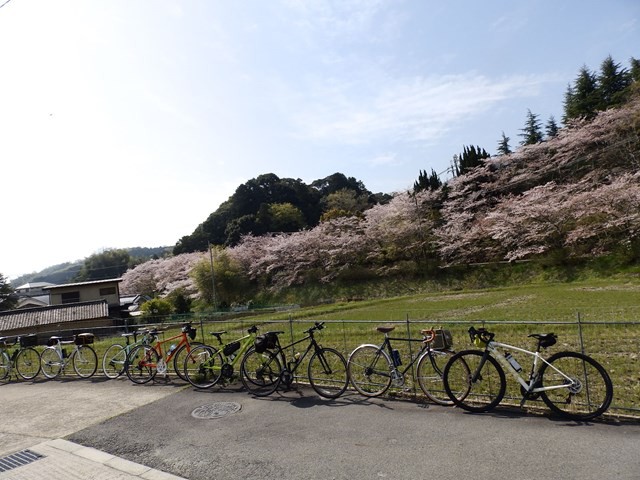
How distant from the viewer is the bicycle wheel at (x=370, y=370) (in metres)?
5.66

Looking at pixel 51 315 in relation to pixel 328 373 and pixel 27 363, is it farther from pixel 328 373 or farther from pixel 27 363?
pixel 328 373

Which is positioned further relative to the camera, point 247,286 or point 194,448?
point 247,286

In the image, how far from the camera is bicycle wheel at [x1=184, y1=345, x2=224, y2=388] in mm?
6969

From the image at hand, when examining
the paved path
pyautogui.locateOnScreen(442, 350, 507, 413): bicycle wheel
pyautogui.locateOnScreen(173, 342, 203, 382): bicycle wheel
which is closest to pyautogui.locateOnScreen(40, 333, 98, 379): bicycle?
pyautogui.locateOnScreen(173, 342, 203, 382): bicycle wheel

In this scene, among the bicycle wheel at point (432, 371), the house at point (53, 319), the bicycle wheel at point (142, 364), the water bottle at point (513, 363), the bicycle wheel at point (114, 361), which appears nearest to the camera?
the water bottle at point (513, 363)

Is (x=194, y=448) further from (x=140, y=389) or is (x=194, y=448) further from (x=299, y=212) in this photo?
(x=299, y=212)

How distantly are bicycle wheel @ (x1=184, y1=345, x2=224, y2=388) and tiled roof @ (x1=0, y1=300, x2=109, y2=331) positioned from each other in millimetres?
26230

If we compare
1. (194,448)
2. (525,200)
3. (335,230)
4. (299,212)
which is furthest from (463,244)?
(194,448)

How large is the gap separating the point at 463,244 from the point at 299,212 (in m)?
23.7

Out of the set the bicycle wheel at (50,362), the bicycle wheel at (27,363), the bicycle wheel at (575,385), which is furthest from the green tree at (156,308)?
the bicycle wheel at (575,385)

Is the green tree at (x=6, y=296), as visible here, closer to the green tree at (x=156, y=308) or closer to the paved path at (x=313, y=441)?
the green tree at (x=156, y=308)

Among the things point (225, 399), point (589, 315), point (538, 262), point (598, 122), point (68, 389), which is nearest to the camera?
point (225, 399)

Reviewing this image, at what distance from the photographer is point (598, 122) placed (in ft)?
94.4

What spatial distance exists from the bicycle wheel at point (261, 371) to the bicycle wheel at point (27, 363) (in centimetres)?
601
